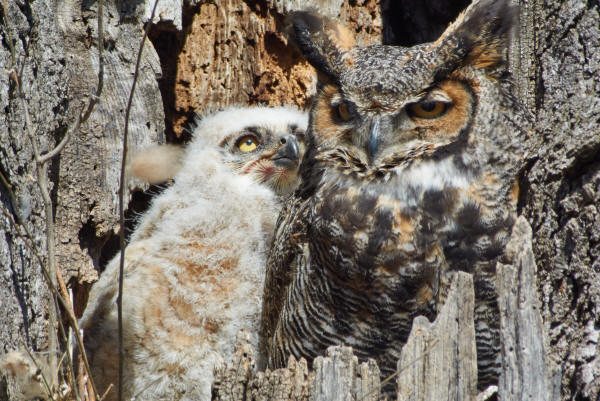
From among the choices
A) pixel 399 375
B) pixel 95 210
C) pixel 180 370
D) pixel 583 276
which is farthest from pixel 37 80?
pixel 583 276

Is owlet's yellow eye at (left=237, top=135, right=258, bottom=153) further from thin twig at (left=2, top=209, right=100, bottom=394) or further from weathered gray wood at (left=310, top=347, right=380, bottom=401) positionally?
weathered gray wood at (left=310, top=347, right=380, bottom=401)

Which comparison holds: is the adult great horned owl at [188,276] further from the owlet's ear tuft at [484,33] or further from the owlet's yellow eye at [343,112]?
the owlet's ear tuft at [484,33]

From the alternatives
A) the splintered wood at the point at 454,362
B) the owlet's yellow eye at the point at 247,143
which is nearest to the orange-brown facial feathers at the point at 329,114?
the splintered wood at the point at 454,362

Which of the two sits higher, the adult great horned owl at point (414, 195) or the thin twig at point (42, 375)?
the adult great horned owl at point (414, 195)

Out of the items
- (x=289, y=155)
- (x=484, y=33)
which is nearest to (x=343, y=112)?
(x=484, y=33)

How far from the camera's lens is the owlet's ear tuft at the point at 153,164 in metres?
2.44

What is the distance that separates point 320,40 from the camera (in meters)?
2.07

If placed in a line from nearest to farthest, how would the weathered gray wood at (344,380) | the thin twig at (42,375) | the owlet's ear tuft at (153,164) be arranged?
the weathered gray wood at (344,380) < the thin twig at (42,375) < the owlet's ear tuft at (153,164)

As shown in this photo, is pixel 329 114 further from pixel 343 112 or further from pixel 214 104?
pixel 214 104

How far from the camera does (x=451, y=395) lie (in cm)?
132

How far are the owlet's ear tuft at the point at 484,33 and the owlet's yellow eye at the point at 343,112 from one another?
283 mm

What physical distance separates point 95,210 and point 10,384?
76 cm

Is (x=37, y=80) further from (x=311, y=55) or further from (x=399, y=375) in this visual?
(x=399, y=375)

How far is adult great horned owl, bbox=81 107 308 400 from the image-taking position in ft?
7.50
